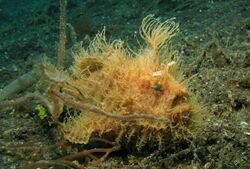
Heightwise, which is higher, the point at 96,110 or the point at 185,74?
the point at 96,110

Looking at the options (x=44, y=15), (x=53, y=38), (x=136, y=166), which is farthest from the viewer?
(x=44, y=15)

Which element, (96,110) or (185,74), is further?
(185,74)

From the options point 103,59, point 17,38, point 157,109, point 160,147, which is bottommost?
point 17,38

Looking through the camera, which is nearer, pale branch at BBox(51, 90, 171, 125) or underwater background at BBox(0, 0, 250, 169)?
pale branch at BBox(51, 90, 171, 125)

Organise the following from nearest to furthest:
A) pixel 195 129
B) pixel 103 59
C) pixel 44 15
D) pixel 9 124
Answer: pixel 195 129 < pixel 103 59 < pixel 9 124 < pixel 44 15

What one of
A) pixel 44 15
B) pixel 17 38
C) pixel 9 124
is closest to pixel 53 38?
pixel 17 38

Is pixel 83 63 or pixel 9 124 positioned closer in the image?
pixel 83 63

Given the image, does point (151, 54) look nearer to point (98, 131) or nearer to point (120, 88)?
point (120, 88)

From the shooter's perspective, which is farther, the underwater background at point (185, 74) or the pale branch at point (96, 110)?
the underwater background at point (185, 74)
